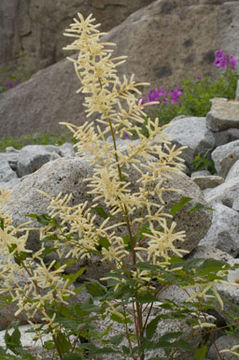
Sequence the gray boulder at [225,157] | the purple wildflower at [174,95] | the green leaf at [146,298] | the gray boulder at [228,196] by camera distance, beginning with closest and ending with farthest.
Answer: the green leaf at [146,298]
the gray boulder at [228,196]
the gray boulder at [225,157]
the purple wildflower at [174,95]

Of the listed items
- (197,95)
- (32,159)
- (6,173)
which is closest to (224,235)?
(32,159)

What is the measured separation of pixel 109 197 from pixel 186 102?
22.1ft

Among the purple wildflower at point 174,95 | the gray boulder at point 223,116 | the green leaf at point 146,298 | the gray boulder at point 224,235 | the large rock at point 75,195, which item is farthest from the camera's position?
the purple wildflower at point 174,95

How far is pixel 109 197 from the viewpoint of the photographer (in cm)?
163

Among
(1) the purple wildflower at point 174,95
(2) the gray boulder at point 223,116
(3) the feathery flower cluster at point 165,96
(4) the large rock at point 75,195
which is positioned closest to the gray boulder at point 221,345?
(4) the large rock at point 75,195

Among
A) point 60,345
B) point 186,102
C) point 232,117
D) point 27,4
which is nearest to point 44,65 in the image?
point 27,4

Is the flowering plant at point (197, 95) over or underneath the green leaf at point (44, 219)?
underneath

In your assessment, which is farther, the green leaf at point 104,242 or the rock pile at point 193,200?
the rock pile at point 193,200

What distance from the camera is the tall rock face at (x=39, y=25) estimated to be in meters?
13.1

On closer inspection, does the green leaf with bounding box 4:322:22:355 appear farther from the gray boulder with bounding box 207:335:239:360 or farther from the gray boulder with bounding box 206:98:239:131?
the gray boulder with bounding box 206:98:239:131

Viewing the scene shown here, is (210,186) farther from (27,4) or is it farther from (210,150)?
(27,4)

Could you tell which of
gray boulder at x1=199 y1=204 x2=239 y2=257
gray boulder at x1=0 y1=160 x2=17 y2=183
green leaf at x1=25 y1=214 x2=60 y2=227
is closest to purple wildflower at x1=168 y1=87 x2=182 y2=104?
gray boulder at x1=0 y1=160 x2=17 y2=183

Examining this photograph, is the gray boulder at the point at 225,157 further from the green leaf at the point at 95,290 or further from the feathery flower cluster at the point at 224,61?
the green leaf at the point at 95,290

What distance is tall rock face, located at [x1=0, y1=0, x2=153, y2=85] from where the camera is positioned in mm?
13109
